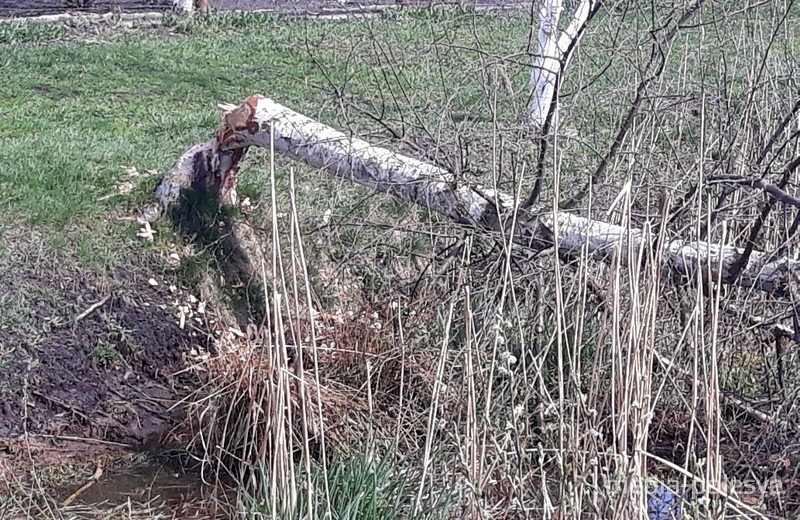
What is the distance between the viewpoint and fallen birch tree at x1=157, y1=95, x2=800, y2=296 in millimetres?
4270

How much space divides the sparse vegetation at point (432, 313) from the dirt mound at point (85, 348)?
13 mm

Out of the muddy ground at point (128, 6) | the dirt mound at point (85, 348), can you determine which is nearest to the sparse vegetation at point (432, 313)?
the dirt mound at point (85, 348)

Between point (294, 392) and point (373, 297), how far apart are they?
3.14ft

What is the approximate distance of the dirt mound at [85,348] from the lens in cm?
501

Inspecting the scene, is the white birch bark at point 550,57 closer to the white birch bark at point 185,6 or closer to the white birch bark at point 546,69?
the white birch bark at point 546,69

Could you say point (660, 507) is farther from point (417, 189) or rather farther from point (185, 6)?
point (185, 6)

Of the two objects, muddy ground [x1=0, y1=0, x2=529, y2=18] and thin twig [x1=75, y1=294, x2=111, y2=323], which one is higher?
muddy ground [x1=0, y1=0, x2=529, y2=18]

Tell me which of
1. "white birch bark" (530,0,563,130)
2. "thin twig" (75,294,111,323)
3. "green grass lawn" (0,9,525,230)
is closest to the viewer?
"white birch bark" (530,0,563,130)

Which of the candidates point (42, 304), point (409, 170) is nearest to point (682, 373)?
point (409, 170)

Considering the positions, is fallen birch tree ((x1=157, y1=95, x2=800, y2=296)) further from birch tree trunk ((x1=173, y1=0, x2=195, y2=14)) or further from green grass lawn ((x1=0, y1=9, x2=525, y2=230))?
birch tree trunk ((x1=173, y1=0, x2=195, y2=14))

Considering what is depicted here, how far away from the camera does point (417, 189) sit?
4902mm

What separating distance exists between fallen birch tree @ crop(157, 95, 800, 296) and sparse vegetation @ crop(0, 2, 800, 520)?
0.10 metres

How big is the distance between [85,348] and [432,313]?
171 centimetres

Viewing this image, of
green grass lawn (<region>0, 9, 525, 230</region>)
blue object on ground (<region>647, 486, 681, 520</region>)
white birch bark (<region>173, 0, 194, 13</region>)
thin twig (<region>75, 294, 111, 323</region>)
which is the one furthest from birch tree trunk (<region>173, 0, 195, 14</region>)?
blue object on ground (<region>647, 486, 681, 520</region>)
